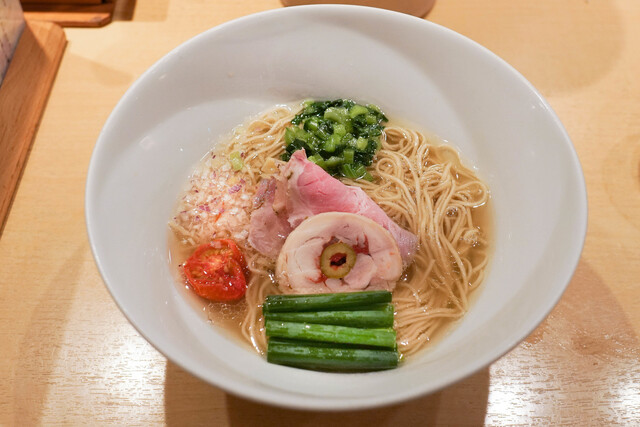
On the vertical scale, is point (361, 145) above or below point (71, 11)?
above

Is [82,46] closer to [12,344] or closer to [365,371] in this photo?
[12,344]

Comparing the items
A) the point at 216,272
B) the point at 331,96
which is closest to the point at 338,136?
the point at 331,96

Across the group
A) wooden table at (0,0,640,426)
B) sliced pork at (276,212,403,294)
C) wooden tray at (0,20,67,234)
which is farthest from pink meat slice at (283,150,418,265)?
wooden tray at (0,20,67,234)

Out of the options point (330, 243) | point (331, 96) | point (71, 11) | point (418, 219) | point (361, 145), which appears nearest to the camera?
point (330, 243)

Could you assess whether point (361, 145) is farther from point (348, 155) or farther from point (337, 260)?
point (337, 260)

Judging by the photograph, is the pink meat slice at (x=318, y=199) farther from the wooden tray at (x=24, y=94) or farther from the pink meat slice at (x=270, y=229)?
the wooden tray at (x=24, y=94)

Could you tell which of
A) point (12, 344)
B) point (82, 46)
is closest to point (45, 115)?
point (82, 46)
